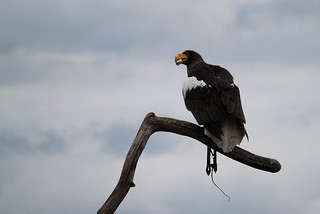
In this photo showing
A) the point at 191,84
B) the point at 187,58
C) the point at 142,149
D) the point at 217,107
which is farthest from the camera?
the point at 187,58

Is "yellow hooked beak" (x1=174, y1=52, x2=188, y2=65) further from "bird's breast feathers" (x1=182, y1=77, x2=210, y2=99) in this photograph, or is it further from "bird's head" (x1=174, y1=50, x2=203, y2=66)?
"bird's breast feathers" (x1=182, y1=77, x2=210, y2=99)

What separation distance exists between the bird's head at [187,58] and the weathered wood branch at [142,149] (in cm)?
178

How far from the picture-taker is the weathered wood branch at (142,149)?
9.59 meters

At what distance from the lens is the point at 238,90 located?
11.4 meters

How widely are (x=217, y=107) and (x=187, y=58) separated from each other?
1.90 metres

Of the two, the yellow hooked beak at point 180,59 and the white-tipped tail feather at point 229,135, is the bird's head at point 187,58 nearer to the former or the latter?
the yellow hooked beak at point 180,59

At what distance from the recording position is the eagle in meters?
10.9

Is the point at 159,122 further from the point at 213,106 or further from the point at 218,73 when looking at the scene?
the point at 218,73

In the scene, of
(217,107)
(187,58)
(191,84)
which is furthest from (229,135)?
(187,58)

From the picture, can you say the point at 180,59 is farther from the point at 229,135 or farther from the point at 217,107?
the point at 229,135

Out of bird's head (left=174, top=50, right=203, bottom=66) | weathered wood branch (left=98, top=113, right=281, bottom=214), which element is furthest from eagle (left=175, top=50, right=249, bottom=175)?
bird's head (left=174, top=50, right=203, bottom=66)

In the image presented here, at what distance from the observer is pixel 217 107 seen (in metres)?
11.0

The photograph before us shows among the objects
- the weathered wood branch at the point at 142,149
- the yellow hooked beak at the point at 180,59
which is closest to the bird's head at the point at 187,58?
the yellow hooked beak at the point at 180,59

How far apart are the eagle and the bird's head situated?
93 centimetres
